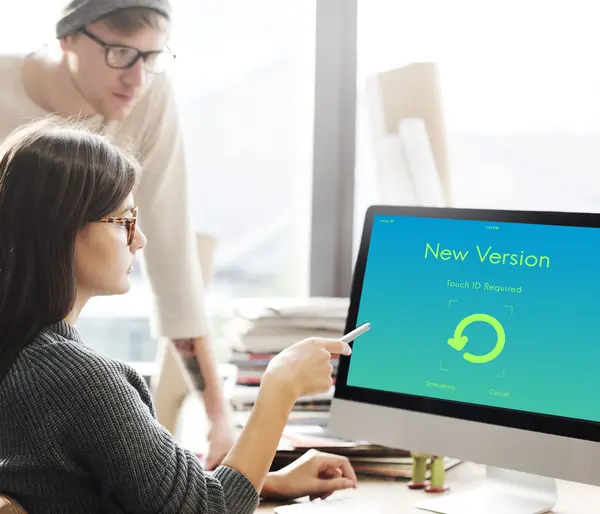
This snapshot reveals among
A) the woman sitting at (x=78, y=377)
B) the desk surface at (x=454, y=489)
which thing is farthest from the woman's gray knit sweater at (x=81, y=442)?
the desk surface at (x=454, y=489)

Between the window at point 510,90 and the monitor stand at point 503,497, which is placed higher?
the window at point 510,90

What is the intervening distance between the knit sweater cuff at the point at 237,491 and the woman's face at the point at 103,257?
0.97 ft

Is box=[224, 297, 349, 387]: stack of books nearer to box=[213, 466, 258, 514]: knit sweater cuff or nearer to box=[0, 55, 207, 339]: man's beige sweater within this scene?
box=[0, 55, 207, 339]: man's beige sweater

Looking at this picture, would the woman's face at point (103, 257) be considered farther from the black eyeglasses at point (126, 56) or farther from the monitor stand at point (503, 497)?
the monitor stand at point (503, 497)

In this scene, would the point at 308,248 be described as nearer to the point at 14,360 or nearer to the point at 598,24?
the point at 598,24

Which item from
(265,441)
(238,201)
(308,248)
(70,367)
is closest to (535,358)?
(265,441)

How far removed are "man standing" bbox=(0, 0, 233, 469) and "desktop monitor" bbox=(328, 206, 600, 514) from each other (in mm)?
434

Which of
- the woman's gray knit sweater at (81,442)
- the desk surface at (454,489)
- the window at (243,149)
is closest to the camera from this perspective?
the woman's gray knit sweater at (81,442)

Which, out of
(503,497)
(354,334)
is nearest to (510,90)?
(354,334)

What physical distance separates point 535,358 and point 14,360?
76 cm

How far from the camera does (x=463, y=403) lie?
145 centimetres

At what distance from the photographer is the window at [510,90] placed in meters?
1.96

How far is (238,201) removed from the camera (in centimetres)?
246

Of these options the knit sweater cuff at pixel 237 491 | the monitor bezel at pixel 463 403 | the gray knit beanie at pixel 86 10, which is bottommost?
the knit sweater cuff at pixel 237 491
